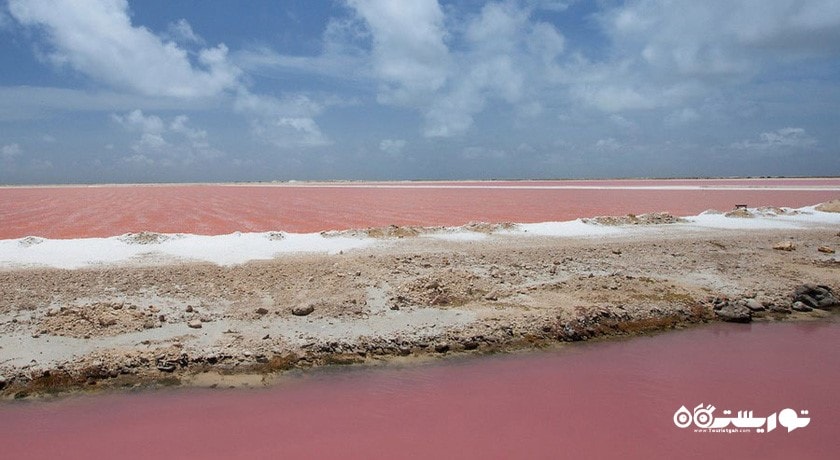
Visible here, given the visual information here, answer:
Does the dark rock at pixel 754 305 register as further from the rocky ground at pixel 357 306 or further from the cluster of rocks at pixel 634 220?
the cluster of rocks at pixel 634 220

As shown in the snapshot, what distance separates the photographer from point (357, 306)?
796cm

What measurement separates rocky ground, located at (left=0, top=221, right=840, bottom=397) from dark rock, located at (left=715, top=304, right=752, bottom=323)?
0.02 meters

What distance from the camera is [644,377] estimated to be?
6113mm

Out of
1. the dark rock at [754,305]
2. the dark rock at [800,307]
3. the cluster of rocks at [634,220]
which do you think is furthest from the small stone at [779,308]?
the cluster of rocks at [634,220]

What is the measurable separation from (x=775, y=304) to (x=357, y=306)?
681 cm

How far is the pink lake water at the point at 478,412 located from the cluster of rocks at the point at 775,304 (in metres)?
1.28

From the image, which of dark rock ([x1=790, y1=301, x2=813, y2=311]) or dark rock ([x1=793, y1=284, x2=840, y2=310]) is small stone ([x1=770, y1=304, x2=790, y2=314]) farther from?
dark rock ([x1=793, y1=284, x2=840, y2=310])

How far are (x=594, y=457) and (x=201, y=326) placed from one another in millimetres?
5321

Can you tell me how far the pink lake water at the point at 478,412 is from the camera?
15.2ft

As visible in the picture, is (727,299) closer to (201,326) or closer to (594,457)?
(594,457)

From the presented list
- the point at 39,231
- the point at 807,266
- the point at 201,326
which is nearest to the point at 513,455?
the point at 201,326

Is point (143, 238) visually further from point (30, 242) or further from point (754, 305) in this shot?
point (754, 305)

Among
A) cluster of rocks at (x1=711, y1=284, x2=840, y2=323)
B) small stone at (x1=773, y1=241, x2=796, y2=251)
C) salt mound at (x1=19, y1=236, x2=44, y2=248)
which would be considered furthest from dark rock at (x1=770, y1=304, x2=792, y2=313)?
salt mound at (x1=19, y1=236, x2=44, y2=248)

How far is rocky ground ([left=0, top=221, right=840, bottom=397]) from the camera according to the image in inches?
252
